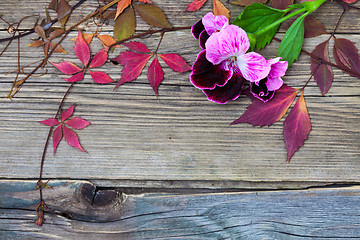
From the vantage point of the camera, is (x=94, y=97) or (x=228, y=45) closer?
(x=228, y=45)

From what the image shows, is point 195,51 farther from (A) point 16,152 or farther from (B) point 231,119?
(A) point 16,152

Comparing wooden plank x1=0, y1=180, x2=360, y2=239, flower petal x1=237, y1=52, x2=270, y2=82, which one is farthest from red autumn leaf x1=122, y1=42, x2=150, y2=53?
wooden plank x1=0, y1=180, x2=360, y2=239

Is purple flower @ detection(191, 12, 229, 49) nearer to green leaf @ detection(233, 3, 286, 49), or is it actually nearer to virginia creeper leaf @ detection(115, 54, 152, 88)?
green leaf @ detection(233, 3, 286, 49)

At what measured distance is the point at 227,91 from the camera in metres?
0.65

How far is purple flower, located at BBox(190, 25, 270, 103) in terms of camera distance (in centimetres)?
57

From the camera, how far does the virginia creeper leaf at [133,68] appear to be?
719 mm

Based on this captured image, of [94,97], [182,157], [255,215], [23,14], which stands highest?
[23,14]

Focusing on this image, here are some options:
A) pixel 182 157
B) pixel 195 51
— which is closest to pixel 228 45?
pixel 195 51

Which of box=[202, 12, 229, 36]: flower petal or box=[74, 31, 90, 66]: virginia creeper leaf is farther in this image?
box=[74, 31, 90, 66]: virginia creeper leaf

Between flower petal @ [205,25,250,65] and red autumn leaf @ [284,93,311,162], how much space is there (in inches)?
9.1

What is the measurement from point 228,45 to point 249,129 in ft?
0.78

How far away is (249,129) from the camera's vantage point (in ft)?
2.36

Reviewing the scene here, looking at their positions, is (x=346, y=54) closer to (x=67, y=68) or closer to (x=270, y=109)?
(x=270, y=109)

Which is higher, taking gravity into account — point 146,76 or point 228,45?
point 228,45
